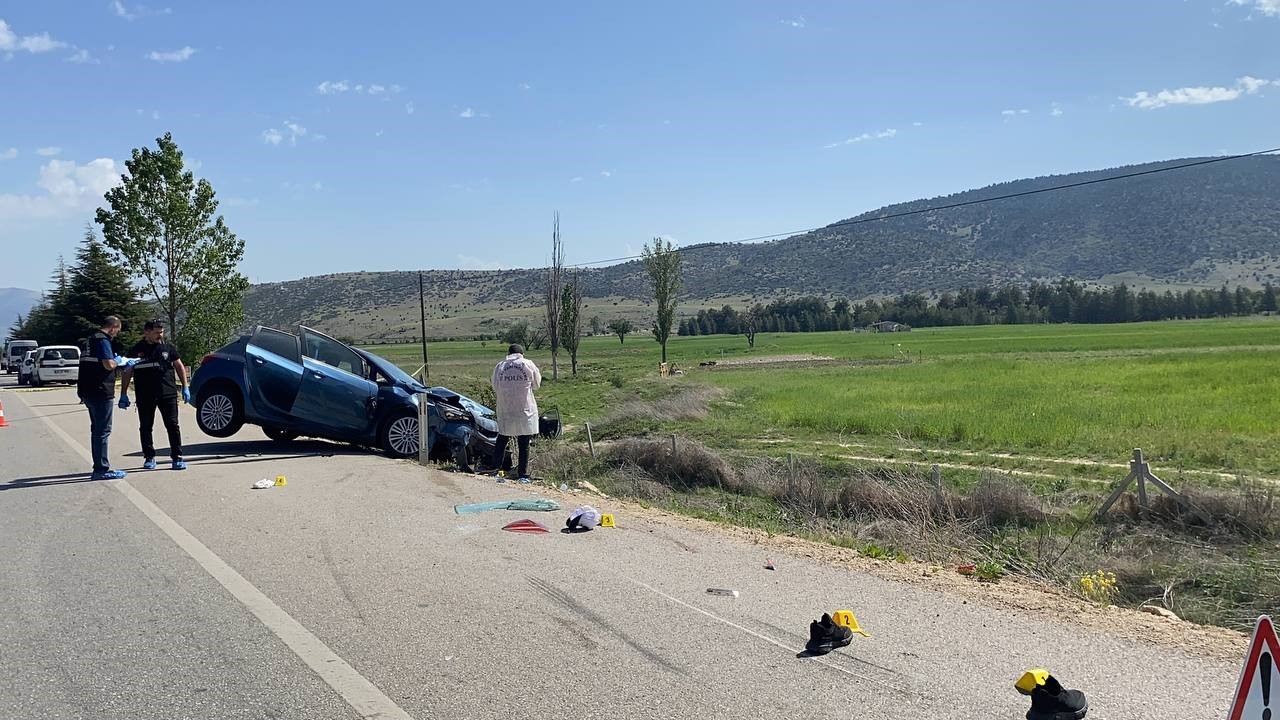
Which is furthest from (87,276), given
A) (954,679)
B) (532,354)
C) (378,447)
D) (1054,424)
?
(954,679)

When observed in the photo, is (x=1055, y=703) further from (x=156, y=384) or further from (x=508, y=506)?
(x=156, y=384)

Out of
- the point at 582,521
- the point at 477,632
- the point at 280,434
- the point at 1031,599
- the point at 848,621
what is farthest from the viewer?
the point at 280,434

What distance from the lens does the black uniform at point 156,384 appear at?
10875 mm

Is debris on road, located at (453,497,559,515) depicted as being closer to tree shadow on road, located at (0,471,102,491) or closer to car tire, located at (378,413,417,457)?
car tire, located at (378,413,417,457)

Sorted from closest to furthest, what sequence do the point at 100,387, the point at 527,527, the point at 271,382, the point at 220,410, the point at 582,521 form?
the point at 527,527, the point at 582,521, the point at 100,387, the point at 271,382, the point at 220,410

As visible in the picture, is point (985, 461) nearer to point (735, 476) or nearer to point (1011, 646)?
point (735, 476)

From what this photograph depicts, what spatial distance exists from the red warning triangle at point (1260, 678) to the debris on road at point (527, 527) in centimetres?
563

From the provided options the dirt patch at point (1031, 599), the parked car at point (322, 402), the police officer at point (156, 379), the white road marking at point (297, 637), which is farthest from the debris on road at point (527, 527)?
the police officer at point (156, 379)

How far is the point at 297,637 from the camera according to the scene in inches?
199

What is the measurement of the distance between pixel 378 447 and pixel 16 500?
189 inches

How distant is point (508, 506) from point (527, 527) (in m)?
1.05

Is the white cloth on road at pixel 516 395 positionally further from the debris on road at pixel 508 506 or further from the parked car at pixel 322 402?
the debris on road at pixel 508 506

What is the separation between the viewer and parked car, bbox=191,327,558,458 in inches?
508

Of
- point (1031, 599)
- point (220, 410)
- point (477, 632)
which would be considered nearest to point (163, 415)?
point (220, 410)
